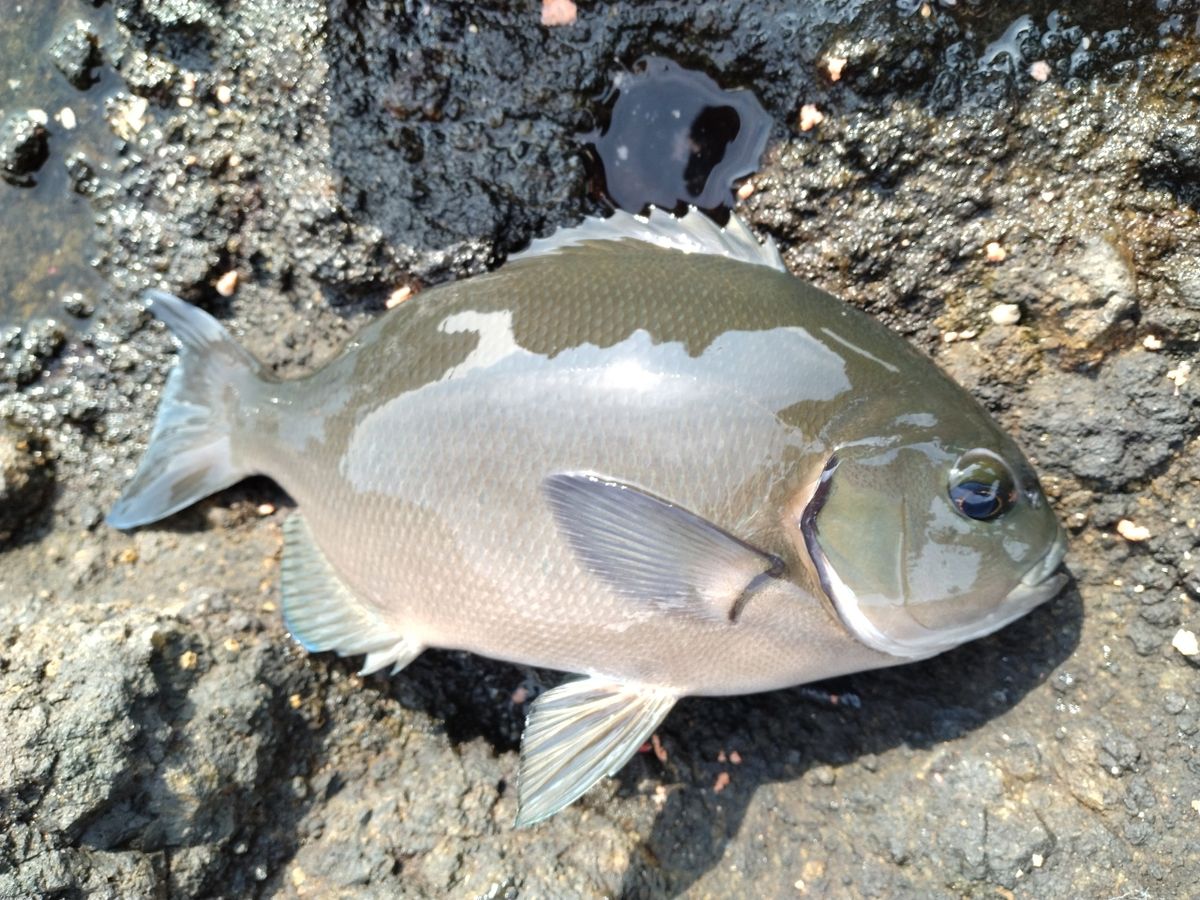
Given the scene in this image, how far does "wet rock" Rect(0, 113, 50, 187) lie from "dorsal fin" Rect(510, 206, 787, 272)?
145cm

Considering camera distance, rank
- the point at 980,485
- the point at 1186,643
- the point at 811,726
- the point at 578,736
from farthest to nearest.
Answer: the point at 811,726 < the point at 1186,643 < the point at 578,736 < the point at 980,485

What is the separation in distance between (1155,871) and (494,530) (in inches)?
71.6

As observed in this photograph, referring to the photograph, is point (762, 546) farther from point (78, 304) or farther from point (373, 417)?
point (78, 304)

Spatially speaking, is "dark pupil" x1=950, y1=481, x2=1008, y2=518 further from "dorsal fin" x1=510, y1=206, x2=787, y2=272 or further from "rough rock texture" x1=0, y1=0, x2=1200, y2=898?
Result: "dorsal fin" x1=510, y1=206, x2=787, y2=272

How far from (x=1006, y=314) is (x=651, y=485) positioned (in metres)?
1.09

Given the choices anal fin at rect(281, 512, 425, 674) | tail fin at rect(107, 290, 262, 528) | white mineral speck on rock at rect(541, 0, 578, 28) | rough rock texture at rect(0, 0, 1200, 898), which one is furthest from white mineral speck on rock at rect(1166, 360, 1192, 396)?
tail fin at rect(107, 290, 262, 528)

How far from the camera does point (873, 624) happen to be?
1908 millimetres

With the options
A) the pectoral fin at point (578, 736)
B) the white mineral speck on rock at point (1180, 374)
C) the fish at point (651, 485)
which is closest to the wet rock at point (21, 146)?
the fish at point (651, 485)

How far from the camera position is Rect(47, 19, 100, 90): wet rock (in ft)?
7.84

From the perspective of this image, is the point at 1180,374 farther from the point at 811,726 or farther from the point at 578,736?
the point at 578,736

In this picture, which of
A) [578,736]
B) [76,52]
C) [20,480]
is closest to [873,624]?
[578,736]

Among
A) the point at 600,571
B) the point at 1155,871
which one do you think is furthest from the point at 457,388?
the point at 1155,871

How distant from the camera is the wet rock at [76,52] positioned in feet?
7.84

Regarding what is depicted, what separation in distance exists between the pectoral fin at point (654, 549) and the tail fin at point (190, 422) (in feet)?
3.34
